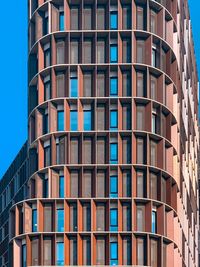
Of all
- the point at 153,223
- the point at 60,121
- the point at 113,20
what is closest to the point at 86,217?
the point at 153,223

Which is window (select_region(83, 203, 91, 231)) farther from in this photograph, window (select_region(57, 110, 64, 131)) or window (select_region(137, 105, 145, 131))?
window (select_region(137, 105, 145, 131))

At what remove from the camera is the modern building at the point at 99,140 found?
470 feet

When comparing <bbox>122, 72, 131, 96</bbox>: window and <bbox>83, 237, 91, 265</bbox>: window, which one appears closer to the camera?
<bbox>83, 237, 91, 265</bbox>: window

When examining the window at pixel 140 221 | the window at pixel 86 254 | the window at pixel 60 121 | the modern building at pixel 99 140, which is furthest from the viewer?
the window at pixel 60 121

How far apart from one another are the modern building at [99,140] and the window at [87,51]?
0.13 metres

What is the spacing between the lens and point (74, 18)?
14850 cm

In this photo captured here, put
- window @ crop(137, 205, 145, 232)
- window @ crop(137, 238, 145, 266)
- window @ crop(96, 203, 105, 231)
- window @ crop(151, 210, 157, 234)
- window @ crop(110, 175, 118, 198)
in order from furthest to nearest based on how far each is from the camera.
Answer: window @ crop(151, 210, 157, 234) < window @ crop(110, 175, 118, 198) < window @ crop(137, 205, 145, 232) < window @ crop(96, 203, 105, 231) < window @ crop(137, 238, 145, 266)

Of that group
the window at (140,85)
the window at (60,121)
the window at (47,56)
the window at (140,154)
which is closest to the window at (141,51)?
the window at (140,85)

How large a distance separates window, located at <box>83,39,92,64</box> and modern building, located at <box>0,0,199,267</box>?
0.13m

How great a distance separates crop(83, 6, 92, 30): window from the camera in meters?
148

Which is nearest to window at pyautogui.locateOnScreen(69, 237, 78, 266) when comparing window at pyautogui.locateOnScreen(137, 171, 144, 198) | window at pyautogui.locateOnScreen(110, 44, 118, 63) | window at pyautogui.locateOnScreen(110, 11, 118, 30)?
window at pyautogui.locateOnScreen(137, 171, 144, 198)

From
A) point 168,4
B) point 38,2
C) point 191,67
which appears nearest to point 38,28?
point 38,2

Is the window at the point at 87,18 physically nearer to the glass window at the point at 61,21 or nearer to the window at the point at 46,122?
the glass window at the point at 61,21

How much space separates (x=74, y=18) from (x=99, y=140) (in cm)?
1194
